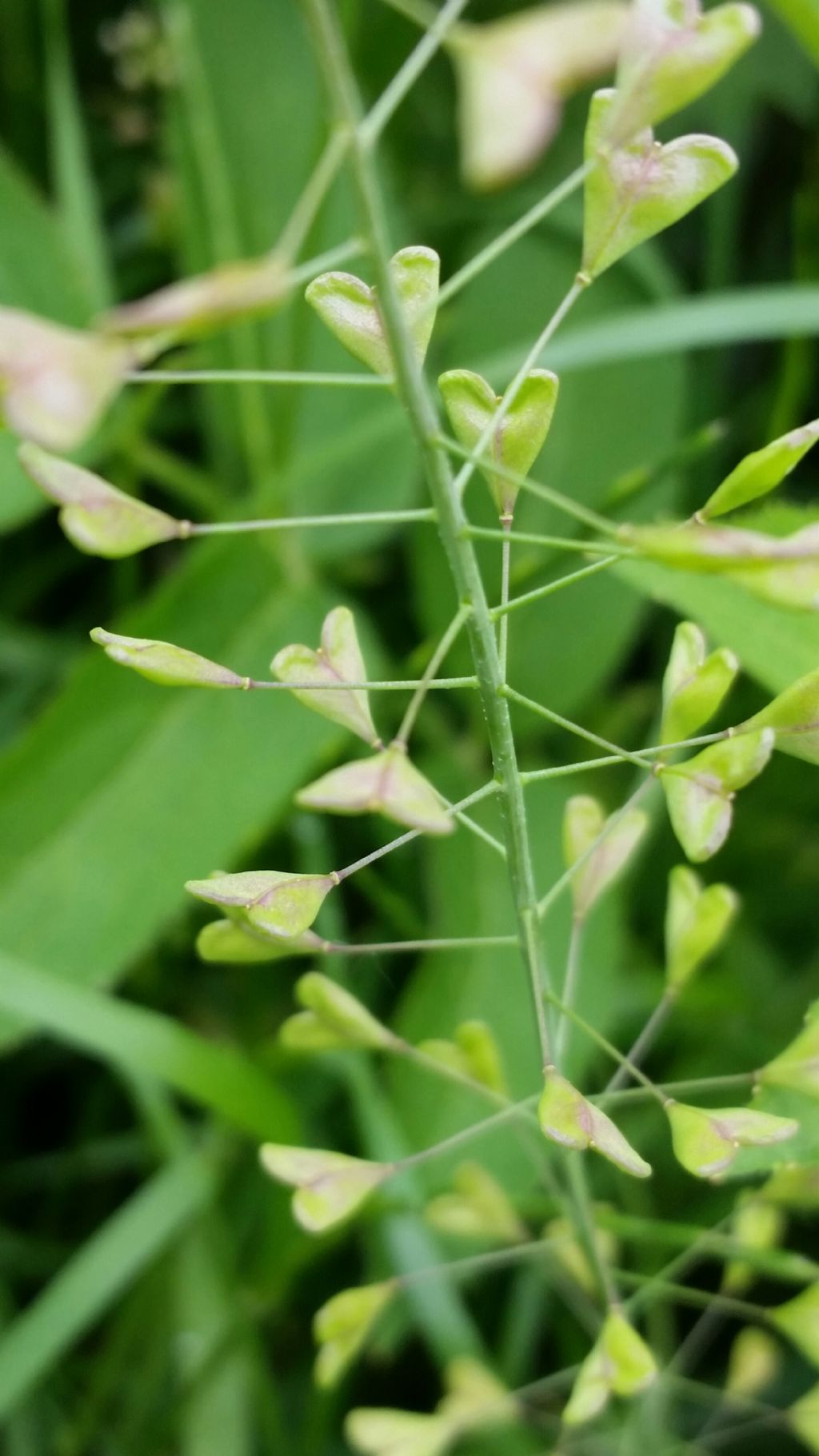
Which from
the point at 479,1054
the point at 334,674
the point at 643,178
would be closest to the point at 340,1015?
the point at 479,1054

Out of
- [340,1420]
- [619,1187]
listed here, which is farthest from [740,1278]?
[340,1420]

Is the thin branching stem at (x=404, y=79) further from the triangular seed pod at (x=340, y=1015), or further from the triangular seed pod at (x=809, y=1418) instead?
the triangular seed pod at (x=809, y=1418)

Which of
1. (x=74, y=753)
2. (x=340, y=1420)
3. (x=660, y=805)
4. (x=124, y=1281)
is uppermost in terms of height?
(x=74, y=753)

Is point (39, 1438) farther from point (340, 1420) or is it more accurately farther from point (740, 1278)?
point (740, 1278)

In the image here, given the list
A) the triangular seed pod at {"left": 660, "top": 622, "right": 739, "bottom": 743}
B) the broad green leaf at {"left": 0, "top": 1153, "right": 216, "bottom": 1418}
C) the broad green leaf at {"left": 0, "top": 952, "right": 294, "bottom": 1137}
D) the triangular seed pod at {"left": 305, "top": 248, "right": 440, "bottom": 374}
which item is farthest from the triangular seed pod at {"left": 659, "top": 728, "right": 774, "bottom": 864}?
the broad green leaf at {"left": 0, "top": 1153, "right": 216, "bottom": 1418}

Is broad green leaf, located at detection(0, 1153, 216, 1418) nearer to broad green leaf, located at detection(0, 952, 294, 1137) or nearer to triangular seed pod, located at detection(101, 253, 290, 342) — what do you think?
broad green leaf, located at detection(0, 952, 294, 1137)

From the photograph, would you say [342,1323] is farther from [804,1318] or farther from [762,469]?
[762,469]
